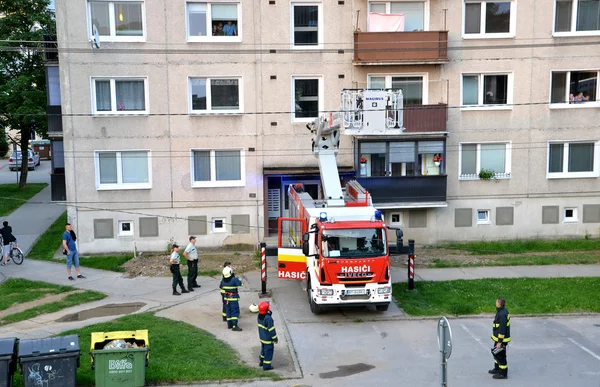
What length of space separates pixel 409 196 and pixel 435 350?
35.3 feet

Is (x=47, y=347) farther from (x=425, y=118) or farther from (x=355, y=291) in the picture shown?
(x=425, y=118)

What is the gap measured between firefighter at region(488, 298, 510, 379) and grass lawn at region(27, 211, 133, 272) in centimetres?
1323

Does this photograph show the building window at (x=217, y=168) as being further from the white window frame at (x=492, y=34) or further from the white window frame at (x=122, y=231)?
the white window frame at (x=492, y=34)

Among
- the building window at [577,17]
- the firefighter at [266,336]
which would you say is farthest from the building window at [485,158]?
the firefighter at [266,336]

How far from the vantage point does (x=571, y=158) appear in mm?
24828

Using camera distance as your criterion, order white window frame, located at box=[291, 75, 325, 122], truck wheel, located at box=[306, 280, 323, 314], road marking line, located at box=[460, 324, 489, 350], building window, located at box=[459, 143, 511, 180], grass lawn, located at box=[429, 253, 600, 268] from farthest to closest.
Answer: building window, located at box=[459, 143, 511, 180]
white window frame, located at box=[291, 75, 325, 122]
grass lawn, located at box=[429, 253, 600, 268]
truck wheel, located at box=[306, 280, 323, 314]
road marking line, located at box=[460, 324, 489, 350]

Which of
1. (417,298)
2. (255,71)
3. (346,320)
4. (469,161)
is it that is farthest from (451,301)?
(255,71)

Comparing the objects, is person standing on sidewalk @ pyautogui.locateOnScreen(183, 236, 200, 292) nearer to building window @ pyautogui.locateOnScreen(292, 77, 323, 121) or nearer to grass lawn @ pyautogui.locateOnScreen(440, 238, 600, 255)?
building window @ pyautogui.locateOnScreen(292, 77, 323, 121)

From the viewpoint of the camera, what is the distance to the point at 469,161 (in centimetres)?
2472

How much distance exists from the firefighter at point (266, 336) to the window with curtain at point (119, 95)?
13.2 metres

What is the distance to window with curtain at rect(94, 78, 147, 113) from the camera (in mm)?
23422

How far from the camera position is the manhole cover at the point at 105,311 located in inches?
636

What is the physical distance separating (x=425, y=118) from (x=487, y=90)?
2897 mm

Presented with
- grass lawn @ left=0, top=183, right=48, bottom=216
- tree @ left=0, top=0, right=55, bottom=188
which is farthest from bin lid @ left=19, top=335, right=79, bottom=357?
tree @ left=0, top=0, right=55, bottom=188
